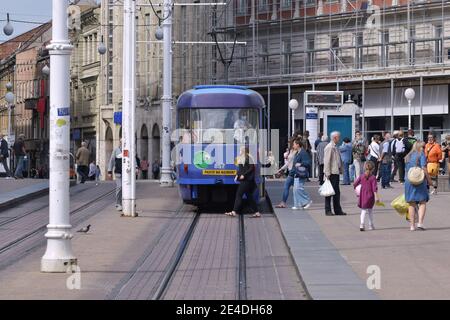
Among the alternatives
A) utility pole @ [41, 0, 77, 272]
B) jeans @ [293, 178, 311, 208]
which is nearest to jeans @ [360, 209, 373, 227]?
jeans @ [293, 178, 311, 208]

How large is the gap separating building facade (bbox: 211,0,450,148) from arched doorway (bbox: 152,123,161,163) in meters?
7.82

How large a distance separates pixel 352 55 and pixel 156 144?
1987 cm

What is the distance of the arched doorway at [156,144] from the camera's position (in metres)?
71.1

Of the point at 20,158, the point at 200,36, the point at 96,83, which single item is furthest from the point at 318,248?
the point at 96,83

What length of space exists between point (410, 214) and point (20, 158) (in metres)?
25.0

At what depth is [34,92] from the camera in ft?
328

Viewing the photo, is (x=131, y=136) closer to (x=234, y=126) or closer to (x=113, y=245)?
(x=234, y=126)

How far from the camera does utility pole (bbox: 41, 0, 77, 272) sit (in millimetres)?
16094

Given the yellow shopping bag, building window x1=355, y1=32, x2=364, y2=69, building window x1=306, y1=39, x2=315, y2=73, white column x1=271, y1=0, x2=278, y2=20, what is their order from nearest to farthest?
the yellow shopping bag, building window x1=355, y1=32, x2=364, y2=69, building window x1=306, y1=39, x2=315, y2=73, white column x1=271, y1=0, x2=278, y2=20

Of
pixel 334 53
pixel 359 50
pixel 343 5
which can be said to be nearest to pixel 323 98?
pixel 359 50

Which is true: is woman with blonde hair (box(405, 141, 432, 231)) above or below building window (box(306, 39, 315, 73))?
below

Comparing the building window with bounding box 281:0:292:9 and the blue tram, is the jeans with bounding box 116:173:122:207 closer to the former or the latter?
the blue tram

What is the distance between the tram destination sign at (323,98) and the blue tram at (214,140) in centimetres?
1493
